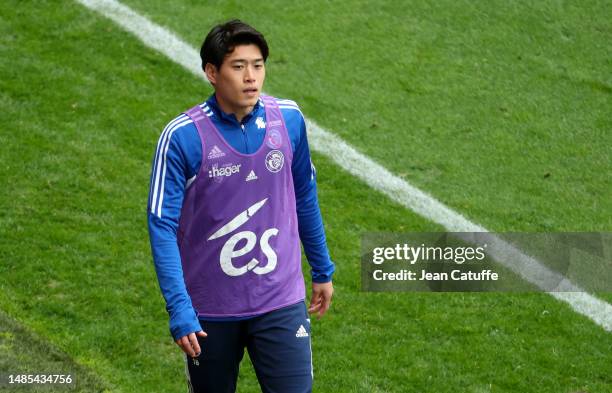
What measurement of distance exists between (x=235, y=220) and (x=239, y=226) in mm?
33

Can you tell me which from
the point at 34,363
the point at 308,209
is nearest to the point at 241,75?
the point at 308,209

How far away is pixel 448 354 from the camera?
7.74 meters

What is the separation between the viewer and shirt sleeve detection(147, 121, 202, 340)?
5.10 metres

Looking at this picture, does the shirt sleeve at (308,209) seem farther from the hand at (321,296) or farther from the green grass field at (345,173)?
the green grass field at (345,173)

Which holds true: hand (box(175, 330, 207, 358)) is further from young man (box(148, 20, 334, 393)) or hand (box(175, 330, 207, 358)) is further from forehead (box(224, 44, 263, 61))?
forehead (box(224, 44, 263, 61))

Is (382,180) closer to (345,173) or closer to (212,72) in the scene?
(345,173)

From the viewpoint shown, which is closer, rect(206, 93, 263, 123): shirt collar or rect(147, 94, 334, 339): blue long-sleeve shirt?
rect(147, 94, 334, 339): blue long-sleeve shirt

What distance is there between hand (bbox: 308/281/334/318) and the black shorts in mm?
272

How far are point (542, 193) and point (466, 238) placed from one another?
0.97 metres

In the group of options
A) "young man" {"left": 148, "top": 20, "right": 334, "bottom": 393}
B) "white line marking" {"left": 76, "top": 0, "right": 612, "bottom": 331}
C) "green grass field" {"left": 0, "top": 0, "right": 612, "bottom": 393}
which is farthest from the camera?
"white line marking" {"left": 76, "top": 0, "right": 612, "bottom": 331}

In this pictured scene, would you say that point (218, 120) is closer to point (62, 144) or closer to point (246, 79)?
point (246, 79)

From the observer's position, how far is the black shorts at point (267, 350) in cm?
555

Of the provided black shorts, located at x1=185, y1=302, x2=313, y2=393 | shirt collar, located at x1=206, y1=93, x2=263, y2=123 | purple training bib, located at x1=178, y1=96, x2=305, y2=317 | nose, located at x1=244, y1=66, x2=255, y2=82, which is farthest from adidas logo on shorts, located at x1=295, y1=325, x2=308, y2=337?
nose, located at x1=244, y1=66, x2=255, y2=82

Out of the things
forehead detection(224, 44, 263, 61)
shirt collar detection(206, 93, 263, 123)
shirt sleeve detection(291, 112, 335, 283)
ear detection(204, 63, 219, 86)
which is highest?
forehead detection(224, 44, 263, 61)
